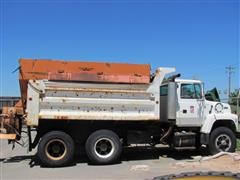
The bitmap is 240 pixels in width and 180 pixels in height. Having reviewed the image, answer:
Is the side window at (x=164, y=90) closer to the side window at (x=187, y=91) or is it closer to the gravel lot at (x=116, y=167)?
the side window at (x=187, y=91)

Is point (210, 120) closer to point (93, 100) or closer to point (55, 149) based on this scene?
point (93, 100)

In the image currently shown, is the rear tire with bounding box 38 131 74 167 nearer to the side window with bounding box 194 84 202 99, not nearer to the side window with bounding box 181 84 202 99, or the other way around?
the side window with bounding box 181 84 202 99

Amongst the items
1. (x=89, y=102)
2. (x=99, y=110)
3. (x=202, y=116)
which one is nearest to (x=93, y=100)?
(x=89, y=102)

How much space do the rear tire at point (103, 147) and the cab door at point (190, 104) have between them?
2.43 metres

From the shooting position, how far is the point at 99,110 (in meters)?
13.5

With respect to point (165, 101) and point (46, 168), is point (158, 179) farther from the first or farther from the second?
point (165, 101)

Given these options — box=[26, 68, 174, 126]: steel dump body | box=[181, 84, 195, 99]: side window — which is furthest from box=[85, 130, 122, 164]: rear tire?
box=[181, 84, 195, 99]: side window

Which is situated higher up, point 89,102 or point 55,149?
point 89,102

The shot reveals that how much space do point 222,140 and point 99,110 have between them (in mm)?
4389

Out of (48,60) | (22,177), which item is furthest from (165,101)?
(22,177)

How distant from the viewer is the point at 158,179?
116 inches

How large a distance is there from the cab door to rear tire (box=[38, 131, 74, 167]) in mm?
3781

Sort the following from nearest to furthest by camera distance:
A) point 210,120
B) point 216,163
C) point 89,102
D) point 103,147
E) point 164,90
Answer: point 216,163 → point 89,102 → point 103,147 → point 210,120 → point 164,90

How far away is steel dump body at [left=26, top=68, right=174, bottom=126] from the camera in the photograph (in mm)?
13109
